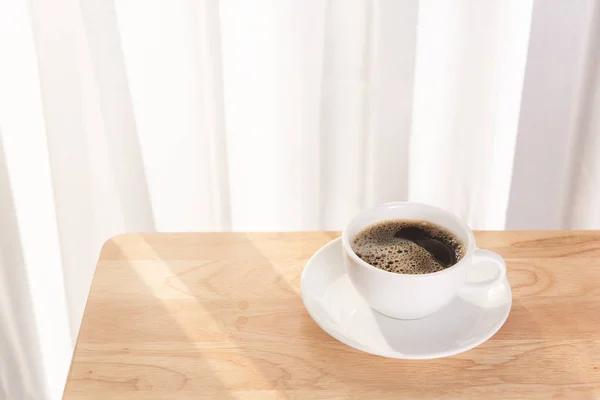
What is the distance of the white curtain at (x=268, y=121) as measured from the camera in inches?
40.5

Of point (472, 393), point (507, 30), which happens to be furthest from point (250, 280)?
point (507, 30)

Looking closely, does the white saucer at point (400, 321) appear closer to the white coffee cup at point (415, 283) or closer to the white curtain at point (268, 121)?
the white coffee cup at point (415, 283)

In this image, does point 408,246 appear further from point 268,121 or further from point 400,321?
point 268,121

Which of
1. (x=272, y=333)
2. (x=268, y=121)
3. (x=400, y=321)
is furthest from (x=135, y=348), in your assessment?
(x=268, y=121)

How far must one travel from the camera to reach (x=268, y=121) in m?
1.11

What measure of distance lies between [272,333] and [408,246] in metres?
0.16

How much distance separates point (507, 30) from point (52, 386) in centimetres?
102

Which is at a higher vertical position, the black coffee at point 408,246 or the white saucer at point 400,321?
the black coffee at point 408,246

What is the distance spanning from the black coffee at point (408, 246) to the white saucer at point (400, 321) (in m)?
0.04

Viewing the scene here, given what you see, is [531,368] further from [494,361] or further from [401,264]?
[401,264]

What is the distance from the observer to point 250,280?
74cm

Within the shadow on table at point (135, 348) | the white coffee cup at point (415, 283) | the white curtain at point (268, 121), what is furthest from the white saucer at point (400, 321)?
the white curtain at point (268, 121)

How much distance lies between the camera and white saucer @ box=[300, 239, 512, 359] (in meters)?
0.63

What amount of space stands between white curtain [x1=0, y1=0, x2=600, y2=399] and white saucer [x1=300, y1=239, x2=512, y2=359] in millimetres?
438
